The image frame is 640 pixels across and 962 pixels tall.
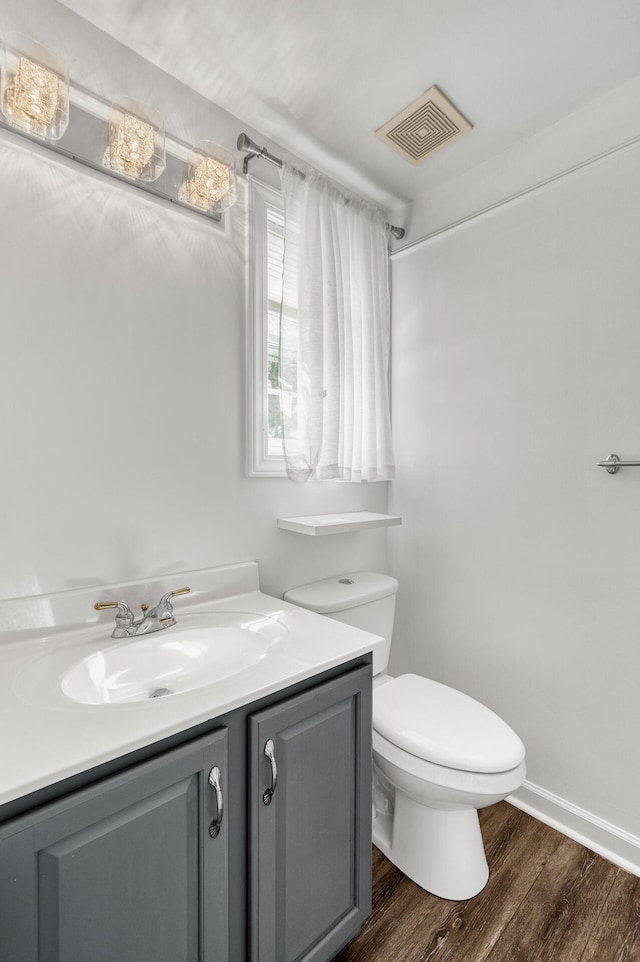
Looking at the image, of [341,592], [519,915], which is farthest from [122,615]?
[519,915]

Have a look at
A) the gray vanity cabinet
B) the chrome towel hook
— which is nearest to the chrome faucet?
the gray vanity cabinet

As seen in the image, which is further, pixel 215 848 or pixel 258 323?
pixel 258 323

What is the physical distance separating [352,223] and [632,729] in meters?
1.98

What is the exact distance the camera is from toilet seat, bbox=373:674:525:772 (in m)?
1.25

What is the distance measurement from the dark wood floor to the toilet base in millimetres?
30

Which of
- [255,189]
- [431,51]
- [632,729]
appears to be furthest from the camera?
[255,189]

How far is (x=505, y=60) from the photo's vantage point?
1.39 meters

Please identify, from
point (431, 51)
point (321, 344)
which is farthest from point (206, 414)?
point (431, 51)

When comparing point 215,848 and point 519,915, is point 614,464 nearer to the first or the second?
point 519,915

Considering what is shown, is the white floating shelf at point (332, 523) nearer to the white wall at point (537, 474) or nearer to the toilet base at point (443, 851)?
the white wall at point (537, 474)

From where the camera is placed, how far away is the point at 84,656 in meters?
1.10

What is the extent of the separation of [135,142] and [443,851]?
2.12m

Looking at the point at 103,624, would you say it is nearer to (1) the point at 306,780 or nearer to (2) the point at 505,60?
(1) the point at 306,780

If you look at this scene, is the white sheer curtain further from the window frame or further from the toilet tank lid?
the toilet tank lid
